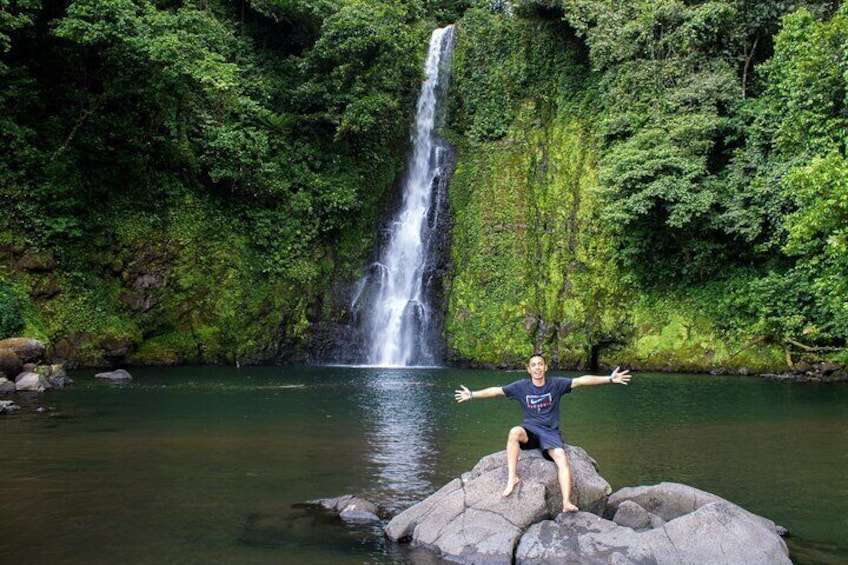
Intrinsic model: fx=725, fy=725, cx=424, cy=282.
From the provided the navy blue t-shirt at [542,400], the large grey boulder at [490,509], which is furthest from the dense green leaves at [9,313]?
the navy blue t-shirt at [542,400]

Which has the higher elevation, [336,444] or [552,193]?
[552,193]

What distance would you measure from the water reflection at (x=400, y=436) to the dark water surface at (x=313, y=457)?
0.05m

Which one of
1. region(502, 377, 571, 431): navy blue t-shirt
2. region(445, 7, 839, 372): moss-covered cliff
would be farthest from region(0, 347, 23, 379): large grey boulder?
region(502, 377, 571, 431): navy blue t-shirt

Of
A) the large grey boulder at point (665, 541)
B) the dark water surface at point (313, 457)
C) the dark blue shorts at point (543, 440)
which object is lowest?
Answer: the dark water surface at point (313, 457)

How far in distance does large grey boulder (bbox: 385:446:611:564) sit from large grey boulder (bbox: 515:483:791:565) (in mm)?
211

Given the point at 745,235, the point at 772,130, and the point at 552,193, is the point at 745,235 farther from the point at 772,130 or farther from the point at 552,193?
the point at 552,193

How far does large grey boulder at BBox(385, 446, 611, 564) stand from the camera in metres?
7.14

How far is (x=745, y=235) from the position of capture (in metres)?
24.8

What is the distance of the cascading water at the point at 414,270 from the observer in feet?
94.5

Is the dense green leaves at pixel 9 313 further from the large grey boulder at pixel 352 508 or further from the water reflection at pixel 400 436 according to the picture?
the large grey boulder at pixel 352 508

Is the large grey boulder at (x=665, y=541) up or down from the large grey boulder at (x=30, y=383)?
up

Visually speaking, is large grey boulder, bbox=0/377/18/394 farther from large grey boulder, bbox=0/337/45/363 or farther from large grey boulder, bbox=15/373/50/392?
large grey boulder, bbox=0/337/45/363

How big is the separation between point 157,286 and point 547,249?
15.2 m

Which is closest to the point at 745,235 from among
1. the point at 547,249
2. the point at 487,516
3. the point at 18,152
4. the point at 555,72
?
the point at 547,249
